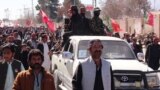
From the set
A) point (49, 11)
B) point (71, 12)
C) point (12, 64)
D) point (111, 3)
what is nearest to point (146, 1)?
point (111, 3)

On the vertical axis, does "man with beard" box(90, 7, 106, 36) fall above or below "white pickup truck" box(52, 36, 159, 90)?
above

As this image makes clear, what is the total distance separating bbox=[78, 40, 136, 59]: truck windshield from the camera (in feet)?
35.2

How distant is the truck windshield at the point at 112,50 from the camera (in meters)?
10.7

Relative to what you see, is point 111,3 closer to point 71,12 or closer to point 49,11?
point 49,11

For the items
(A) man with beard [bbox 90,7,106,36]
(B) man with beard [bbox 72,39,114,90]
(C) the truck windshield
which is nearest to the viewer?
(B) man with beard [bbox 72,39,114,90]

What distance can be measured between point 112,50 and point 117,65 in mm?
1002

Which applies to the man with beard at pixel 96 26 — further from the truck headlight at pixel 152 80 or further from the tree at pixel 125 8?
the tree at pixel 125 8

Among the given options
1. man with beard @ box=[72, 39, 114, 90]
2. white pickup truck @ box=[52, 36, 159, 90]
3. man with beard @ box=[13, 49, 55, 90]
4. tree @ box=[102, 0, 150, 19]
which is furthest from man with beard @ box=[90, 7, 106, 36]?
tree @ box=[102, 0, 150, 19]

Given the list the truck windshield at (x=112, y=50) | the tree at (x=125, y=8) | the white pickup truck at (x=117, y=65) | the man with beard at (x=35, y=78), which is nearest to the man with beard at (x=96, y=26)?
the white pickup truck at (x=117, y=65)

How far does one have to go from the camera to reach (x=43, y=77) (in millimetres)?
5875

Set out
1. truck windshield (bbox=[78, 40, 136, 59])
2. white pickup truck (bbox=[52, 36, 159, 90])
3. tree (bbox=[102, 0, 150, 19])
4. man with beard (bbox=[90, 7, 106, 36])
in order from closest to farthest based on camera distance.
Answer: white pickup truck (bbox=[52, 36, 159, 90])
truck windshield (bbox=[78, 40, 136, 59])
man with beard (bbox=[90, 7, 106, 36])
tree (bbox=[102, 0, 150, 19])

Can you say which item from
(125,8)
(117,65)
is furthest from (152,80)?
(125,8)

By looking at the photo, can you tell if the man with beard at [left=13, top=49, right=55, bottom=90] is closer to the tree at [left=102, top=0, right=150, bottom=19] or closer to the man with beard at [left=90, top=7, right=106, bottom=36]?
the man with beard at [left=90, top=7, right=106, bottom=36]

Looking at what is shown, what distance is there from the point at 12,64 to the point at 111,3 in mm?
95403
